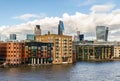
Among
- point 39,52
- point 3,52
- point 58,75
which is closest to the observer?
point 58,75

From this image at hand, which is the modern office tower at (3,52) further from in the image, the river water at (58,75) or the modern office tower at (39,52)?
the river water at (58,75)

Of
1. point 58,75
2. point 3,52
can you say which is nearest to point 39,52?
point 3,52

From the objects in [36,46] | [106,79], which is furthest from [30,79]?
[36,46]

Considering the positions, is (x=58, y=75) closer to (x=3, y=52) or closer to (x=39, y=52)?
(x=3, y=52)

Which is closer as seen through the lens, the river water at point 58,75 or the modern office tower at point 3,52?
the river water at point 58,75

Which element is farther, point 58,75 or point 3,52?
point 3,52

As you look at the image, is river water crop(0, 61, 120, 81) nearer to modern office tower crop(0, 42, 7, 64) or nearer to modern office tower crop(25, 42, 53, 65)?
modern office tower crop(0, 42, 7, 64)

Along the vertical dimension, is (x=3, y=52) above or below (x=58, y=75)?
above

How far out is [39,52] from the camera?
188 meters

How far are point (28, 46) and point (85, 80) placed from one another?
281ft

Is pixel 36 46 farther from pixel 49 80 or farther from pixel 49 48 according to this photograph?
pixel 49 80

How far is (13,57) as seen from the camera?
173m

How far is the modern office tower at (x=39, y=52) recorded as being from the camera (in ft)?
596

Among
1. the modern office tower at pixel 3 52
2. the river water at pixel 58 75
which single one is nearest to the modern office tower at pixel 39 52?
the modern office tower at pixel 3 52
